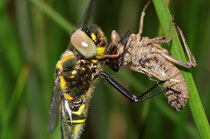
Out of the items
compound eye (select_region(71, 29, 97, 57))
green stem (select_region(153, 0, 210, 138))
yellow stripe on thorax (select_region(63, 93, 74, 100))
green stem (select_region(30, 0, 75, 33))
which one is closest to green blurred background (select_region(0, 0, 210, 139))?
green stem (select_region(30, 0, 75, 33))

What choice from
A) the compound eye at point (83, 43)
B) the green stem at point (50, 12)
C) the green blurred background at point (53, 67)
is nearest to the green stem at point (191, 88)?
the compound eye at point (83, 43)

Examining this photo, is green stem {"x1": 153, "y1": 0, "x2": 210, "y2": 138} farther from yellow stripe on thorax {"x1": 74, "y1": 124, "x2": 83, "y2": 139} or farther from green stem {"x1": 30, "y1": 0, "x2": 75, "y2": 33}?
green stem {"x1": 30, "y1": 0, "x2": 75, "y2": 33}

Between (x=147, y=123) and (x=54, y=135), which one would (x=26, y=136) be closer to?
(x=54, y=135)

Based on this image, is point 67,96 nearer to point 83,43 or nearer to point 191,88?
point 83,43

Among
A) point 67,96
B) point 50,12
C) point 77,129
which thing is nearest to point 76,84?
point 67,96

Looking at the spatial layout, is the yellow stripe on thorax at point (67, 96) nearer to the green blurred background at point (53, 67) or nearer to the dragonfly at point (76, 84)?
the dragonfly at point (76, 84)

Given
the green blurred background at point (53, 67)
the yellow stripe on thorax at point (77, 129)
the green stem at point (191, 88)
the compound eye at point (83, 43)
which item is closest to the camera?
the green stem at point (191, 88)

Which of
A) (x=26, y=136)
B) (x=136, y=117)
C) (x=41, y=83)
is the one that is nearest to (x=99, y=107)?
(x=136, y=117)
